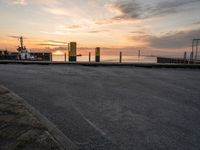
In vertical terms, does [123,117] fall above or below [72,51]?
below

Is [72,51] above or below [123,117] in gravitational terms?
above

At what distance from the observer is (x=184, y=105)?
15.2ft

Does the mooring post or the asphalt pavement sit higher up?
the mooring post

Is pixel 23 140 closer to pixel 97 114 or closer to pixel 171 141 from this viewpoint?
pixel 97 114

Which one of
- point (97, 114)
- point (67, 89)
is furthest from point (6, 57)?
point (97, 114)

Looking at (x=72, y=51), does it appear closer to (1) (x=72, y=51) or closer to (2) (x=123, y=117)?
(1) (x=72, y=51)

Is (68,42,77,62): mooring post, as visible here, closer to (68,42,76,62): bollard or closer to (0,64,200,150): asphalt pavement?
(68,42,76,62): bollard

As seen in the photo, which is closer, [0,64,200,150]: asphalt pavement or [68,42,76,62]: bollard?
[0,64,200,150]: asphalt pavement

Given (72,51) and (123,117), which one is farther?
(72,51)

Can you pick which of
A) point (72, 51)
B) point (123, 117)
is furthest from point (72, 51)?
point (123, 117)

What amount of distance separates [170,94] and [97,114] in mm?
3064

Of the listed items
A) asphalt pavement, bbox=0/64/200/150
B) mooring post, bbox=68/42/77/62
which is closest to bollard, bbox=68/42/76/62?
mooring post, bbox=68/42/77/62

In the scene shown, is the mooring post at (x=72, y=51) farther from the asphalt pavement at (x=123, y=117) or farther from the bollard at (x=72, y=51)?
the asphalt pavement at (x=123, y=117)

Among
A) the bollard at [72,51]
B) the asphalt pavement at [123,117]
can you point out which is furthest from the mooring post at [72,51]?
the asphalt pavement at [123,117]
